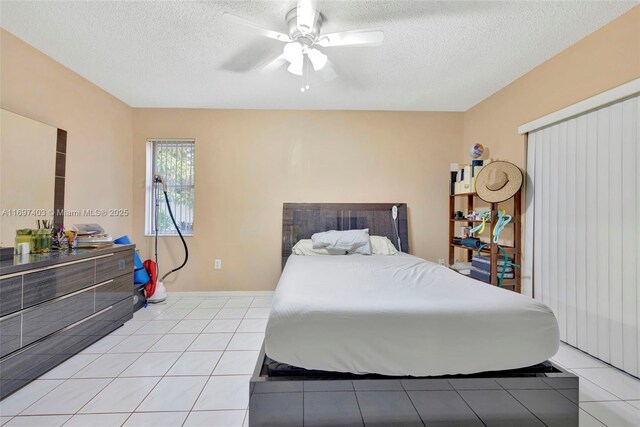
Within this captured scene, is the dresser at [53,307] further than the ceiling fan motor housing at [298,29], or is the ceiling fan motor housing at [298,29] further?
the ceiling fan motor housing at [298,29]

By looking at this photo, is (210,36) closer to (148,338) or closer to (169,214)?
(169,214)

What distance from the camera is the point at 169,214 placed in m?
3.56

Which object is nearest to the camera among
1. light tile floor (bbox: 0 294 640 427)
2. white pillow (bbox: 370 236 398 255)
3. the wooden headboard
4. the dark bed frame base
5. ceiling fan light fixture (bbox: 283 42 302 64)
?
the dark bed frame base

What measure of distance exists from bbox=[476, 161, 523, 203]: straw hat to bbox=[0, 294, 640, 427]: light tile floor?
1.38 m

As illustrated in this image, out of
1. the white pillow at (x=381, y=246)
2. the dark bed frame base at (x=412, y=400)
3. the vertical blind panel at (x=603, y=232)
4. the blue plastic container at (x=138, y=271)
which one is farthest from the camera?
the white pillow at (x=381, y=246)

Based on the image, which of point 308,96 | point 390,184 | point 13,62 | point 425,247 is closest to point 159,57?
point 13,62

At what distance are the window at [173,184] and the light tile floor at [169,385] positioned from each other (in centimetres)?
143

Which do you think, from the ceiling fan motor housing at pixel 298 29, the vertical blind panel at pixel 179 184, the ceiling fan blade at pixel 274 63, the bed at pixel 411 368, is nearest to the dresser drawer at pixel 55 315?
the vertical blind panel at pixel 179 184

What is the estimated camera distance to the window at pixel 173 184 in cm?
355

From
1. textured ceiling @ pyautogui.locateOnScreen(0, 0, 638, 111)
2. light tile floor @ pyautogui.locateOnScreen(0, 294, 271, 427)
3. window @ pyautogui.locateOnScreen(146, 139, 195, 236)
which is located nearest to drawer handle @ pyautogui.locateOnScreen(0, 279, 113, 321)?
light tile floor @ pyautogui.locateOnScreen(0, 294, 271, 427)

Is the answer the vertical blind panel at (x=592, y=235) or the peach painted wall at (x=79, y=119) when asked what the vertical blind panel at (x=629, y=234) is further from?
the peach painted wall at (x=79, y=119)

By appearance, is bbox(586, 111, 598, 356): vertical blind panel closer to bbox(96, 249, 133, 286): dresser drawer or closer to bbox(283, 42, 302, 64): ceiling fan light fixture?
bbox(283, 42, 302, 64): ceiling fan light fixture

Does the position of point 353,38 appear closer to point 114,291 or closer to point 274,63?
point 274,63

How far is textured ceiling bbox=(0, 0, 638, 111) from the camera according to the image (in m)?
1.83
